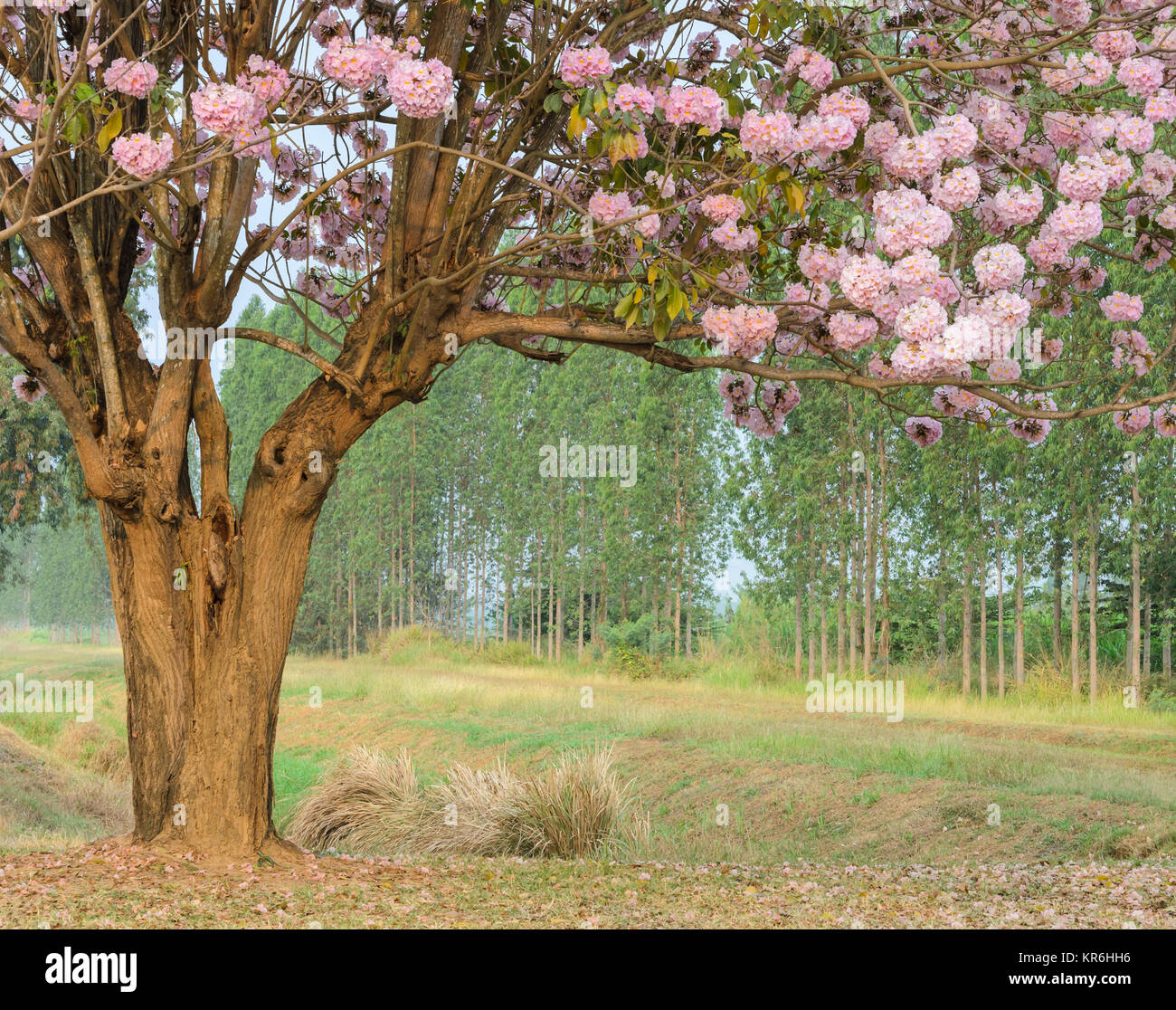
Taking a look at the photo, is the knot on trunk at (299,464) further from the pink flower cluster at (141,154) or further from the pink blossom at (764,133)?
the pink blossom at (764,133)

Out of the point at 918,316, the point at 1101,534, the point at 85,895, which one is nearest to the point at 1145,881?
the point at 918,316

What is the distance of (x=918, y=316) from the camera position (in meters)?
4.59

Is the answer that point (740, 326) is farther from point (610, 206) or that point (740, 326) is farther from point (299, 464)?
point (299, 464)

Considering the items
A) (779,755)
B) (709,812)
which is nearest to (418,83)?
(709,812)

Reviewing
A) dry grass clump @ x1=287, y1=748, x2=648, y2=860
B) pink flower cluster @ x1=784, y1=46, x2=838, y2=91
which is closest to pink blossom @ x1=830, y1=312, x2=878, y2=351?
pink flower cluster @ x1=784, y1=46, x2=838, y2=91

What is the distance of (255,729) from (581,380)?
794 inches

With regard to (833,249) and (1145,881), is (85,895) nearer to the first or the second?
(833,249)

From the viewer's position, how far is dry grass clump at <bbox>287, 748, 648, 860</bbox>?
7.78 meters

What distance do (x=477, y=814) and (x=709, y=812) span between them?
157 inches

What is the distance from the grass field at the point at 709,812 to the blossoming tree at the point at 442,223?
3.98 ft

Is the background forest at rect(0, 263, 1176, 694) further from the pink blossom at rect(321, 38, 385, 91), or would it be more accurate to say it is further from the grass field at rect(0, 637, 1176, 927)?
the pink blossom at rect(321, 38, 385, 91)

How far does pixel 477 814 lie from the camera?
8102mm

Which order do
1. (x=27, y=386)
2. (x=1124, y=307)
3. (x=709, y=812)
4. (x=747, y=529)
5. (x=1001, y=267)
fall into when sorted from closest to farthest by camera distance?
(x=1001, y=267) < (x=1124, y=307) < (x=27, y=386) < (x=709, y=812) < (x=747, y=529)

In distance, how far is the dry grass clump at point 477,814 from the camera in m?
7.78
